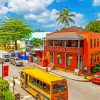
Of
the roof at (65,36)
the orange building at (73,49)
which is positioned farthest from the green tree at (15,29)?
the roof at (65,36)

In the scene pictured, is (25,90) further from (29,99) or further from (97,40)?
(97,40)

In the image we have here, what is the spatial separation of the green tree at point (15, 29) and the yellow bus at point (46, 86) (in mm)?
49225

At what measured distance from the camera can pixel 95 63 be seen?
42.6 m

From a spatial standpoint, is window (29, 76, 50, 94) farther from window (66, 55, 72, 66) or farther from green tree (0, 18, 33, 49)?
green tree (0, 18, 33, 49)

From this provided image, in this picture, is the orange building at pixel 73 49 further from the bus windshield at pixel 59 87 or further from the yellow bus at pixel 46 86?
the bus windshield at pixel 59 87

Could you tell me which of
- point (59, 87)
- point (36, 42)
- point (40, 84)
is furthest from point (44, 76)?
point (36, 42)

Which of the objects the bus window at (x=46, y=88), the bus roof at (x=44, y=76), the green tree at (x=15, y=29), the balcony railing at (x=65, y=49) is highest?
the green tree at (x=15, y=29)

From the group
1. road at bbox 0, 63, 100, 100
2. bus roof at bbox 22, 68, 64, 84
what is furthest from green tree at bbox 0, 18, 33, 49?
bus roof at bbox 22, 68, 64, 84

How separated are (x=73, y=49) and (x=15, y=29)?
4021cm

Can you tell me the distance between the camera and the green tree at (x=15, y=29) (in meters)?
75.6

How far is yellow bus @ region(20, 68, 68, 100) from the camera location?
2192cm

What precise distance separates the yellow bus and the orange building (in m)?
14.5

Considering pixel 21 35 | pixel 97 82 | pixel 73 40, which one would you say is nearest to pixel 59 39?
pixel 73 40

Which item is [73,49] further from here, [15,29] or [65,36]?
[15,29]
